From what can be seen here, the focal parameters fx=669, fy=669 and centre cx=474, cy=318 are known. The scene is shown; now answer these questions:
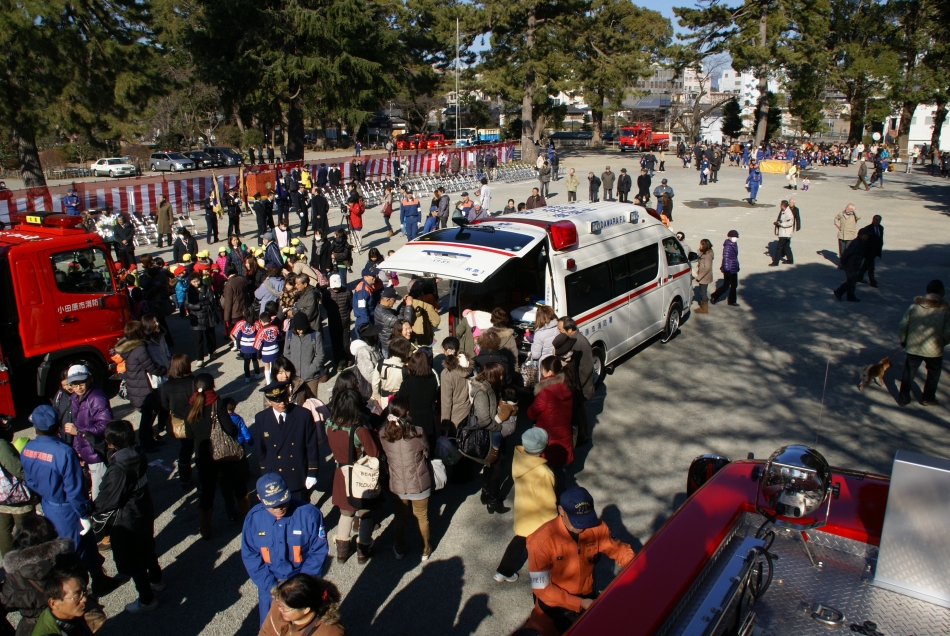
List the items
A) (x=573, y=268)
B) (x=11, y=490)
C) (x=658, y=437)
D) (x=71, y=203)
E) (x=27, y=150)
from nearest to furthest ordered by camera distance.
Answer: (x=11, y=490) → (x=658, y=437) → (x=573, y=268) → (x=71, y=203) → (x=27, y=150)

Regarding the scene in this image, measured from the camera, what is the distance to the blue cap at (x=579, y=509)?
12.6 feet

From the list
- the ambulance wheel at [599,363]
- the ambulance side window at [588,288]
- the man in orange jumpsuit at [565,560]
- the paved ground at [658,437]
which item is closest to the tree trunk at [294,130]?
the paved ground at [658,437]

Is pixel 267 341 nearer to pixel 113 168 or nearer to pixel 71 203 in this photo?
pixel 71 203

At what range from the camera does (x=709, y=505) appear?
3545 mm

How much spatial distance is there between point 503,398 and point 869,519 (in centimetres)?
357

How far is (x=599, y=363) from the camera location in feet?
29.5

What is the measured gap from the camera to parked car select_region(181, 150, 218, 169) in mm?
41897

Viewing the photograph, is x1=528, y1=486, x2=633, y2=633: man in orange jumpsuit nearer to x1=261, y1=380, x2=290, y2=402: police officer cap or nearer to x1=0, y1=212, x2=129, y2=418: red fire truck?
x1=261, y1=380, x2=290, y2=402: police officer cap

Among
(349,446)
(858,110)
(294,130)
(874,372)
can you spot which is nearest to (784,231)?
(874,372)

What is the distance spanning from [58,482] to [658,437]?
19.8ft

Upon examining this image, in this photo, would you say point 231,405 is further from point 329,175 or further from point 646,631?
point 329,175

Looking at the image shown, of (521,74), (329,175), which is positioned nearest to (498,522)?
(329,175)

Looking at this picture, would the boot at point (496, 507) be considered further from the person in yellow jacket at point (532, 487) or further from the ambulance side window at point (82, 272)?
the ambulance side window at point (82, 272)

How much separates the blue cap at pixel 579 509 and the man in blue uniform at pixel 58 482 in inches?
141
